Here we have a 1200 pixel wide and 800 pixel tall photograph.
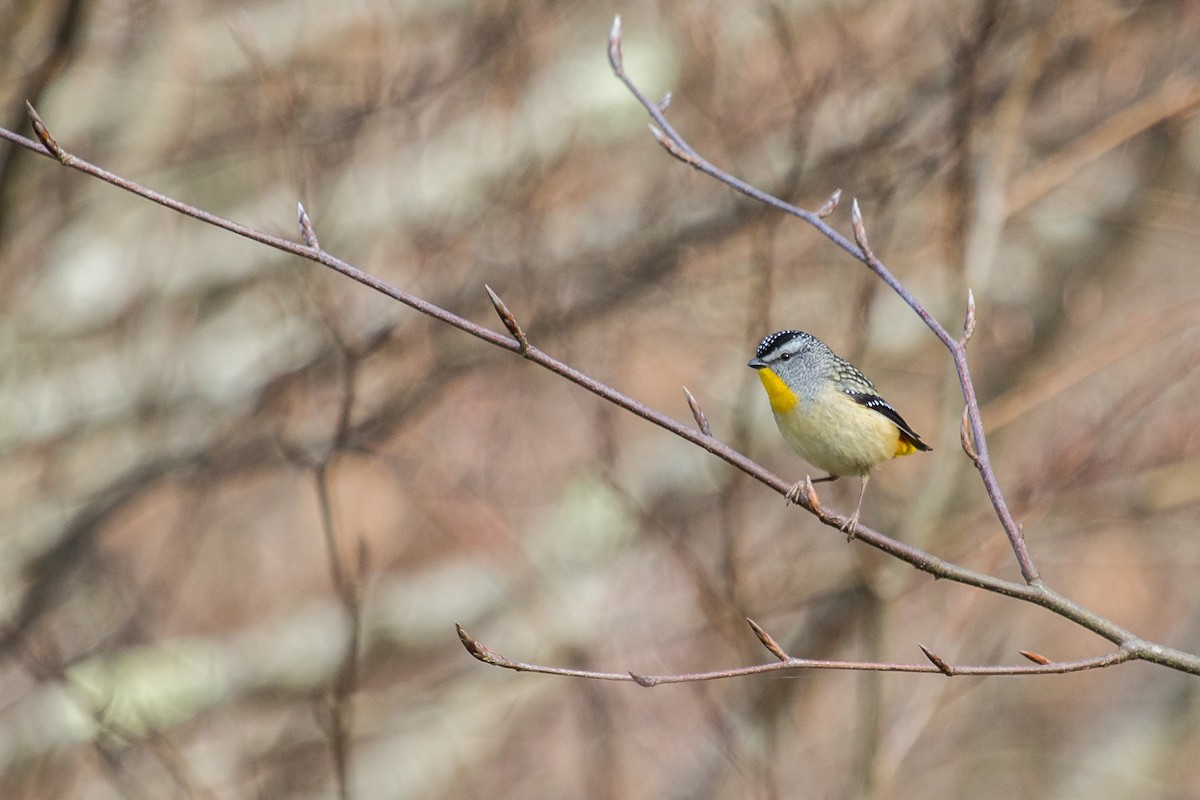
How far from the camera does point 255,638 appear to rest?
7.19 meters

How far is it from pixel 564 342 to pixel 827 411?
244 cm

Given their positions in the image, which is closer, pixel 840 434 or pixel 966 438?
pixel 966 438

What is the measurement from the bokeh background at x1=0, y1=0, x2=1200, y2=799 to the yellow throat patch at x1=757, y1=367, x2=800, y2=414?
57.6 inches

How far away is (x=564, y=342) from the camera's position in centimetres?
557

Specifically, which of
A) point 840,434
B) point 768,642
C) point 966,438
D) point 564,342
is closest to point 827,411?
point 840,434

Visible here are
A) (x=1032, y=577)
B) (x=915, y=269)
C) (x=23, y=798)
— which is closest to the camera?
(x=1032, y=577)

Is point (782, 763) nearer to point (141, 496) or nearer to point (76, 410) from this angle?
point (141, 496)

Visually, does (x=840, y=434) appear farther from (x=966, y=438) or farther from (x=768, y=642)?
(x=768, y=642)

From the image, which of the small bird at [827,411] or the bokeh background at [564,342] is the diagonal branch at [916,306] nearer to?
the small bird at [827,411]

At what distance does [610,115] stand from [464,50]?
108 cm

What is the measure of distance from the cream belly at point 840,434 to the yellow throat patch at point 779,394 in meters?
0.02

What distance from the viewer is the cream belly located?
129 inches

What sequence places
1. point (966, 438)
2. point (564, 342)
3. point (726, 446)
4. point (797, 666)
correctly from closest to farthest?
1. point (797, 666)
2. point (726, 446)
3. point (966, 438)
4. point (564, 342)

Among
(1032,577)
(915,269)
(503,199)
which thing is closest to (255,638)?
(503,199)
